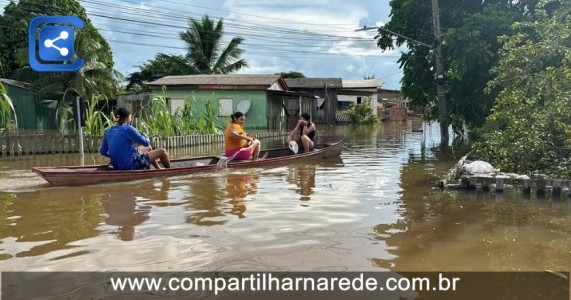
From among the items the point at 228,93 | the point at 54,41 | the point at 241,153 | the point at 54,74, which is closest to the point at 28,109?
the point at 54,74

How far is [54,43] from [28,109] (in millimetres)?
14748

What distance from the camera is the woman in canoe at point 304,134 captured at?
15336mm

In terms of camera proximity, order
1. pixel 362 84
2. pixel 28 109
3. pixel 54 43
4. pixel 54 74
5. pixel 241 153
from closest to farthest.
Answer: pixel 241 153 < pixel 54 43 < pixel 54 74 < pixel 28 109 < pixel 362 84

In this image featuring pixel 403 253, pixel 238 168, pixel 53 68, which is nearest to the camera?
pixel 403 253

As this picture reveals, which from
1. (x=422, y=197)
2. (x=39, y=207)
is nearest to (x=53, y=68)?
(x=39, y=207)

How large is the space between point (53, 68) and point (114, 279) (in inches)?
955

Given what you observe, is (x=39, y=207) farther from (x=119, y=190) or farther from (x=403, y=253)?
(x=403, y=253)

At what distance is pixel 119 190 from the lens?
934 cm

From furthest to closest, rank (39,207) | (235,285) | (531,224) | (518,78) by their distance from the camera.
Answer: (518,78), (39,207), (531,224), (235,285)

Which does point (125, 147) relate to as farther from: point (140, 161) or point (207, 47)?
point (207, 47)

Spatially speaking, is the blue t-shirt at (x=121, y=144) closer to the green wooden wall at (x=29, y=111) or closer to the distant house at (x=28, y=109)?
the distant house at (x=28, y=109)

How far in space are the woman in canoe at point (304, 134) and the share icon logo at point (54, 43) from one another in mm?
8716

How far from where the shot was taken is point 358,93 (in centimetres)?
4594

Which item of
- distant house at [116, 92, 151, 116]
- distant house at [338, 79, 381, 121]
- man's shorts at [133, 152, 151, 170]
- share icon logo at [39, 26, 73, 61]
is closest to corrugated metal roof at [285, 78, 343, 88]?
distant house at [338, 79, 381, 121]
